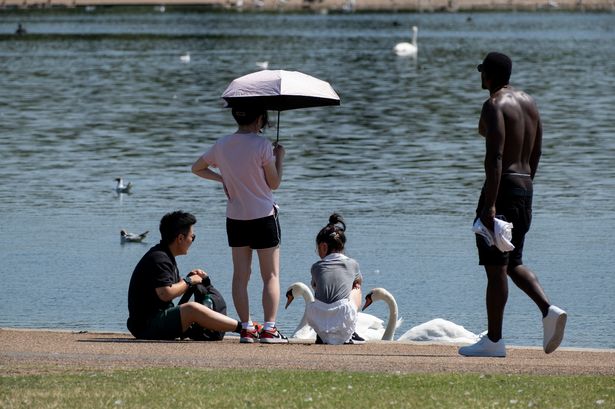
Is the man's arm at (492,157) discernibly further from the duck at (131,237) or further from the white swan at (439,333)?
the duck at (131,237)

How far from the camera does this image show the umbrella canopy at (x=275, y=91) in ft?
35.9

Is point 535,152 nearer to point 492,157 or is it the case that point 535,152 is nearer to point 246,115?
point 492,157

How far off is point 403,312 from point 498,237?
5.41 m

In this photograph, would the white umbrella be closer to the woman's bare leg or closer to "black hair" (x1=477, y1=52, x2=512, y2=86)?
the woman's bare leg

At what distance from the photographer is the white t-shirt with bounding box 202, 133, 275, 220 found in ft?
35.3

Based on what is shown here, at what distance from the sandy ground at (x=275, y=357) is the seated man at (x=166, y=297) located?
13cm

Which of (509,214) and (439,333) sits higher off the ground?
(509,214)

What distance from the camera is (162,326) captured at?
10.8 metres

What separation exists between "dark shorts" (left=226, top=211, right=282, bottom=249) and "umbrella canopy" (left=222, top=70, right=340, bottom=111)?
86 centimetres

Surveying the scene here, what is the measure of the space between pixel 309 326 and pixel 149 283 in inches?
77.7

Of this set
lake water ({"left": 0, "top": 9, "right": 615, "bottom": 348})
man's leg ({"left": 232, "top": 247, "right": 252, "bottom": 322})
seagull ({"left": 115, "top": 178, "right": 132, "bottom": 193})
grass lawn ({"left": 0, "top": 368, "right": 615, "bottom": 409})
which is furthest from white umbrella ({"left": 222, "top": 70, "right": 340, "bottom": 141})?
seagull ({"left": 115, "top": 178, "right": 132, "bottom": 193})

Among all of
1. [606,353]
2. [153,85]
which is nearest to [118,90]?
[153,85]

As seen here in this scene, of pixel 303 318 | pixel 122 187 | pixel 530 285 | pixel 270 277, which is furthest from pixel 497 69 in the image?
pixel 122 187

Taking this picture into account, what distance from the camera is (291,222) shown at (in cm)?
2017
